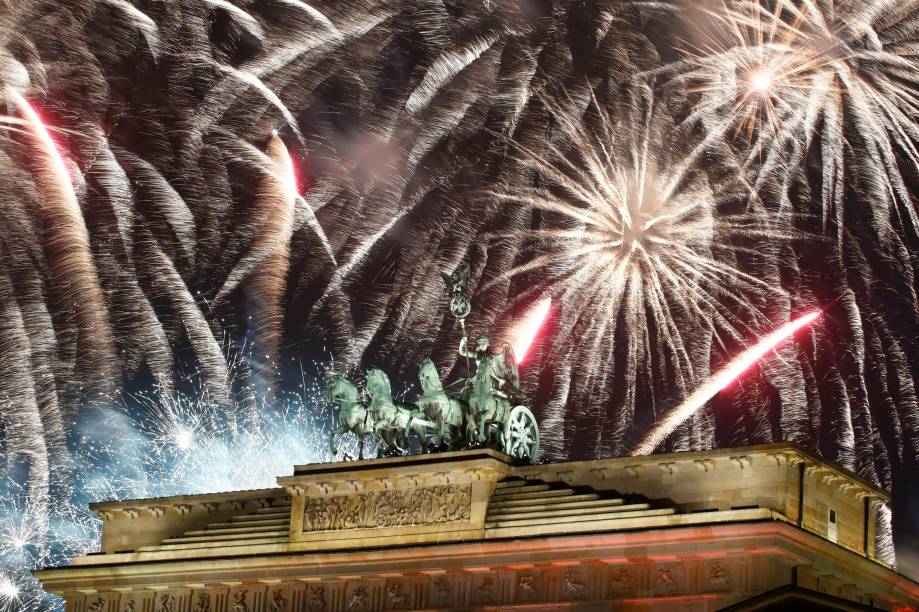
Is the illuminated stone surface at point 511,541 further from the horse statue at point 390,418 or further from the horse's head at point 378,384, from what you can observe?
the horse's head at point 378,384

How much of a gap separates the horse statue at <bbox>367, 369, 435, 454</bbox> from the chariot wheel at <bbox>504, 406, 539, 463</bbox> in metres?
1.75

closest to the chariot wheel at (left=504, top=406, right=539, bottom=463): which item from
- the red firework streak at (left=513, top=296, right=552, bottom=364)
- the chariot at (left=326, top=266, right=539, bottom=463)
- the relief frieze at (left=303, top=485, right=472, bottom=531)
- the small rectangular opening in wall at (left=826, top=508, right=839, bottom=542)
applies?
the chariot at (left=326, top=266, right=539, bottom=463)

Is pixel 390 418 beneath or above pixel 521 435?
above

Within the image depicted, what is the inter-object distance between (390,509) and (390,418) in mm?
1869

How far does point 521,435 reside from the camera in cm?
3866

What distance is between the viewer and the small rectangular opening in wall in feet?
117

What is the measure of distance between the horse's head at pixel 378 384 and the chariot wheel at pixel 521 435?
2623mm

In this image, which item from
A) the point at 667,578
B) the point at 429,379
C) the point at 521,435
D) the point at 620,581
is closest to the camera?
the point at 667,578

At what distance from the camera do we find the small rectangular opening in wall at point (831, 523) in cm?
3556

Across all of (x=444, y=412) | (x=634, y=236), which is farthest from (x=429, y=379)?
(x=634, y=236)

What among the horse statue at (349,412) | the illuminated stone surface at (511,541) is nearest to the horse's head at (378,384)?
the horse statue at (349,412)

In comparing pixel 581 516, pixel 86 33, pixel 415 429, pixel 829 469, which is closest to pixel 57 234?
pixel 86 33

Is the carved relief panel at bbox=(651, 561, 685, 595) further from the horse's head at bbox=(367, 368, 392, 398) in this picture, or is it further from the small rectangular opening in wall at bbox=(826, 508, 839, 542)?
the horse's head at bbox=(367, 368, 392, 398)

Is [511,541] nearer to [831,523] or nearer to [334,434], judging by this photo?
[334,434]
